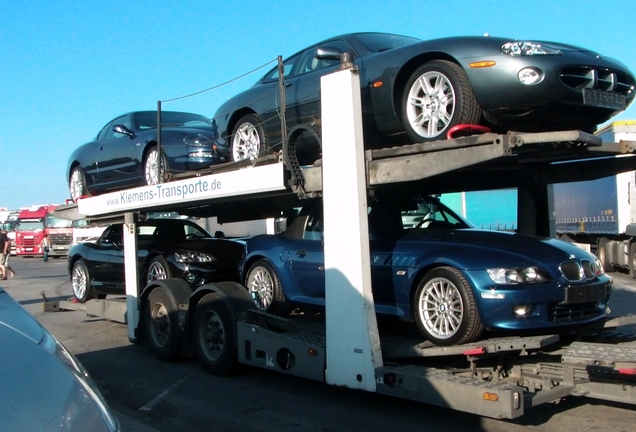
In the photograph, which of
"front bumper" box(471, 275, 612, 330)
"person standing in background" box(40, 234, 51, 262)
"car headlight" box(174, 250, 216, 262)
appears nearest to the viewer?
"front bumper" box(471, 275, 612, 330)

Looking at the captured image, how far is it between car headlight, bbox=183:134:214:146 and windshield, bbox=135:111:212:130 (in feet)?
2.89

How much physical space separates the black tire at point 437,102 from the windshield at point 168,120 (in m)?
4.68

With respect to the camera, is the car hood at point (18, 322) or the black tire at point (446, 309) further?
the black tire at point (446, 309)

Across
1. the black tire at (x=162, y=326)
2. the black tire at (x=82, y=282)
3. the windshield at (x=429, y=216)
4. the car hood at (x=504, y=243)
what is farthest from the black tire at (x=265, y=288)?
the black tire at (x=82, y=282)

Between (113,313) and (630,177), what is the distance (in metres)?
14.0

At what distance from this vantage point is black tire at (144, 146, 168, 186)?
8.98 meters

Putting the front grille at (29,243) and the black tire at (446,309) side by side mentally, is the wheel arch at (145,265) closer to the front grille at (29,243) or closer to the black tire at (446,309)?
the black tire at (446,309)

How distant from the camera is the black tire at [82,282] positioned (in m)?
11.8

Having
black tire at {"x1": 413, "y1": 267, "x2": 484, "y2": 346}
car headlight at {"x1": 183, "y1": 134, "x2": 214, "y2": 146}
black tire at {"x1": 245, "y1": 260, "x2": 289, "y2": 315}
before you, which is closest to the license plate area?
black tire at {"x1": 413, "y1": 267, "x2": 484, "y2": 346}

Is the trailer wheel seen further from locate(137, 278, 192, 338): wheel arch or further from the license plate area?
the license plate area

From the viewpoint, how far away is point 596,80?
5512mm

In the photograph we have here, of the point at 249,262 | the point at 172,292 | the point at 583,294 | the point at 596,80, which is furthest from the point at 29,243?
the point at 596,80

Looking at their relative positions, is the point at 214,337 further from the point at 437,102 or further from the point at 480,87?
the point at 480,87

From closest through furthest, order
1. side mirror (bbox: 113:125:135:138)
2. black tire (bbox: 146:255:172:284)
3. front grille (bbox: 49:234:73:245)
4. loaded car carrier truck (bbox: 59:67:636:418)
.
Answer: loaded car carrier truck (bbox: 59:67:636:418), black tire (bbox: 146:255:172:284), side mirror (bbox: 113:125:135:138), front grille (bbox: 49:234:73:245)
